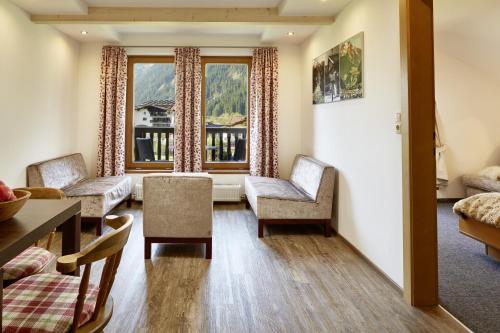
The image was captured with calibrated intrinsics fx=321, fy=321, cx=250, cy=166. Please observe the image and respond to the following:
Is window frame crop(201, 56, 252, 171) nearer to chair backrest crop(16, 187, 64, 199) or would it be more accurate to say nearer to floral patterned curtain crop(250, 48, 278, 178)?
floral patterned curtain crop(250, 48, 278, 178)

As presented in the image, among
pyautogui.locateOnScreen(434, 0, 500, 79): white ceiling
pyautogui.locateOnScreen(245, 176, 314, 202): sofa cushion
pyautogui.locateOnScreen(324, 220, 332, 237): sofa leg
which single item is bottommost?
pyautogui.locateOnScreen(324, 220, 332, 237): sofa leg

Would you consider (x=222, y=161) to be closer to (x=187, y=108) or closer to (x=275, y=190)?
(x=187, y=108)

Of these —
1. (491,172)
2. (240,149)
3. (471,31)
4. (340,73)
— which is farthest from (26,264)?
(491,172)

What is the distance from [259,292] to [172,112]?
3894 millimetres

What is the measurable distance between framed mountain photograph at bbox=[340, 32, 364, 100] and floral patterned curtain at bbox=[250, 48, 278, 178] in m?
1.79

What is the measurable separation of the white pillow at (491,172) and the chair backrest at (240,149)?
12.3ft

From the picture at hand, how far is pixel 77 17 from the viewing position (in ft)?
12.9

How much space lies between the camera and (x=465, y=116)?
16.9 ft

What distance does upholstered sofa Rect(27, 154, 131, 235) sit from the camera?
12.2ft

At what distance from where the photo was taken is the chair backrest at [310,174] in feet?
12.0

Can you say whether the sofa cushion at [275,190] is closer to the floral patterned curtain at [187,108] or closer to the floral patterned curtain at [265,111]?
the floral patterned curtain at [265,111]

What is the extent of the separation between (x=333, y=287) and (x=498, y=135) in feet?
15.1

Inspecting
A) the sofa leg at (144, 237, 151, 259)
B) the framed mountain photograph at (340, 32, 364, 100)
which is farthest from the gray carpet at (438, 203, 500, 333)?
→ the sofa leg at (144, 237, 151, 259)

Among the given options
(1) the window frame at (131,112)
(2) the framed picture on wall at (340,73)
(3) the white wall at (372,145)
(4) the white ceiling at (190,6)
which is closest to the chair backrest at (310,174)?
(3) the white wall at (372,145)
